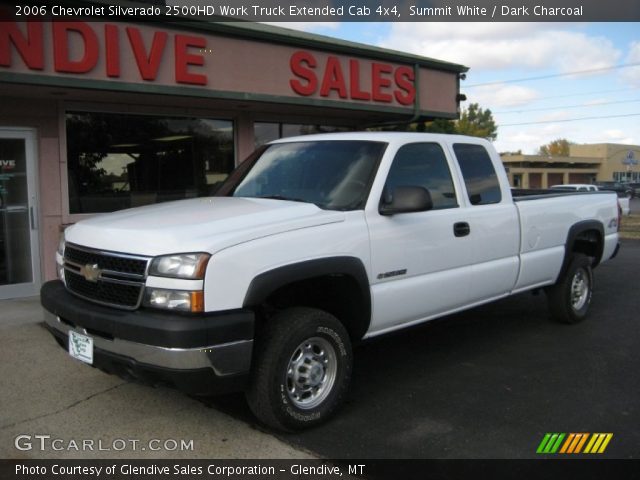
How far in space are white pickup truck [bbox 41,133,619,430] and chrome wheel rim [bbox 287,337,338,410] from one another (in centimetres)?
1

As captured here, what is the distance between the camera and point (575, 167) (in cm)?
7488

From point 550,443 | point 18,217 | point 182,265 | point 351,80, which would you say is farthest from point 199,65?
point 550,443

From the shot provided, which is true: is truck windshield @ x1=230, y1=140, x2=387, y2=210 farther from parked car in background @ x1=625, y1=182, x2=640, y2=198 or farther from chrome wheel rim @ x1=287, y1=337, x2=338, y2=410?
parked car in background @ x1=625, y1=182, x2=640, y2=198

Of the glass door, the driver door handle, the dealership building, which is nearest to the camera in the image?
the driver door handle

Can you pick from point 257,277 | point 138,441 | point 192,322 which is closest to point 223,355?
point 192,322

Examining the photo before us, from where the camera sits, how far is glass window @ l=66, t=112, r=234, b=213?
8516mm

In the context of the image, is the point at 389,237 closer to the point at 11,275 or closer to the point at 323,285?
the point at 323,285

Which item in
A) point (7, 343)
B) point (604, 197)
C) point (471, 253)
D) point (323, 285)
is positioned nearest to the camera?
point (323, 285)

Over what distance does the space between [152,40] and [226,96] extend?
1215 mm

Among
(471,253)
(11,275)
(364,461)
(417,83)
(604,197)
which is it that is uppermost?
(417,83)

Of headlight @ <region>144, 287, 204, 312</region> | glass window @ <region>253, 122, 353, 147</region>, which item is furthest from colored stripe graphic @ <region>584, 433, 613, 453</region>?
glass window @ <region>253, 122, 353, 147</region>

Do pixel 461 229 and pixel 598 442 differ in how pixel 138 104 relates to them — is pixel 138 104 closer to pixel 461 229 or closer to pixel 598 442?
pixel 461 229

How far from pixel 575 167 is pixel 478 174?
250 feet

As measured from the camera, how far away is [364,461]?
11.6 ft
